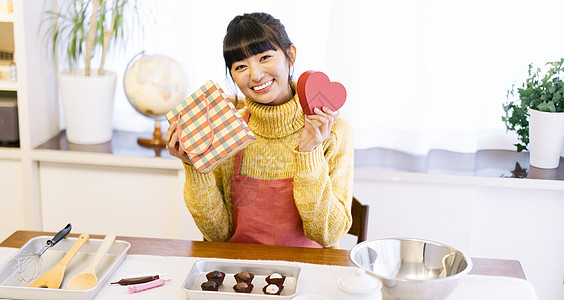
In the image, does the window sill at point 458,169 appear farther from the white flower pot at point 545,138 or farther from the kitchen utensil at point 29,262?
the kitchen utensil at point 29,262

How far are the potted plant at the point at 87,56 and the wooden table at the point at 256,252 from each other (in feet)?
3.00

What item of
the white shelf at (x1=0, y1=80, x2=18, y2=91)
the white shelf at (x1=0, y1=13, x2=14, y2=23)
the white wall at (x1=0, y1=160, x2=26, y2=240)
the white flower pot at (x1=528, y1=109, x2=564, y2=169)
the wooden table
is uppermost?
the white shelf at (x1=0, y1=13, x2=14, y2=23)

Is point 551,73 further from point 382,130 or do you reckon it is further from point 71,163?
point 71,163

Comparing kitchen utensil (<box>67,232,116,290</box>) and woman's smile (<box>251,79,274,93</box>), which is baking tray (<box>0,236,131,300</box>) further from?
woman's smile (<box>251,79,274,93</box>)

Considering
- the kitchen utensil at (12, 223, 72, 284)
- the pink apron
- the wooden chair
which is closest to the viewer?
the kitchen utensil at (12, 223, 72, 284)

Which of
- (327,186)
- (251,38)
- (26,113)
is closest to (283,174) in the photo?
(327,186)

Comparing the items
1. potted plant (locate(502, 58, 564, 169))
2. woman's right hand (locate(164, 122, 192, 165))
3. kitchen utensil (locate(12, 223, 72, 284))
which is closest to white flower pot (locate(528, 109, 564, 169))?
potted plant (locate(502, 58, 564, 169))

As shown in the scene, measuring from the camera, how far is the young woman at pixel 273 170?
1690 millimetres

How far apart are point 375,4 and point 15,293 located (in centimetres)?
163

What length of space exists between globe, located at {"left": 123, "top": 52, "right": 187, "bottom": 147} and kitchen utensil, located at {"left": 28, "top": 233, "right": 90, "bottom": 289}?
3.34 ft

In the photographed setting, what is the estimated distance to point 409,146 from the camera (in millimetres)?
2584

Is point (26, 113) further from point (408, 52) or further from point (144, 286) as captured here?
point (408, 52)

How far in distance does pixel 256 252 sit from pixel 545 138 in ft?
4.08

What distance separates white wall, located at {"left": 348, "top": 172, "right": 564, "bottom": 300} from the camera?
237 centimetres
